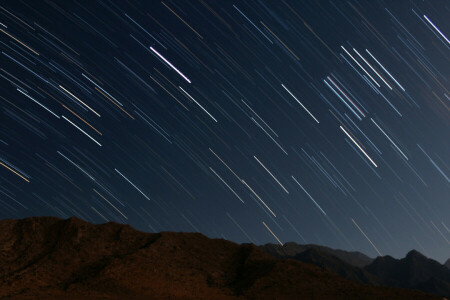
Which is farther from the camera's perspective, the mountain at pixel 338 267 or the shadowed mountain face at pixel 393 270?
the mountain at pixel 338 267

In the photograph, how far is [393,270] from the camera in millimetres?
122625

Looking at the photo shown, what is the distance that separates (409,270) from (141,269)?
114620mm

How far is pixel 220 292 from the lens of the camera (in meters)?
35.9

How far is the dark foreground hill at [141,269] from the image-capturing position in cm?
3306

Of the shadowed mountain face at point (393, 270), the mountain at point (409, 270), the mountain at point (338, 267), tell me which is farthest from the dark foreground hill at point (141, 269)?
the mountain at point (409, 270)

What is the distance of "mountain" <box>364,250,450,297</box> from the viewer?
110625mm

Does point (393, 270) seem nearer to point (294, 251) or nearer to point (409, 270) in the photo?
point (409, 270)

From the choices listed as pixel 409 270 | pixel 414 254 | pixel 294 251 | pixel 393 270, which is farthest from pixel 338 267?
pixel 294 251

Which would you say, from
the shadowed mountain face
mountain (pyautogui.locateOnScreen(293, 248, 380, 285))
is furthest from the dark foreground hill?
mountain (pyautogui.locateOnScreen(293, 248, 380, 285))

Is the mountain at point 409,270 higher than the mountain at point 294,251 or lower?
lower

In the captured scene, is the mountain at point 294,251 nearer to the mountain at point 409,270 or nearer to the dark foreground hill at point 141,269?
the mountain at point 409,270

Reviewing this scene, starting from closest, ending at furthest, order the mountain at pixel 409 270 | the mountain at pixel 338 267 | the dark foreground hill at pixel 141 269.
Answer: the dark foreground hill at pixel 141 269 → the mountain at pixel 338 267 → the mountain at pixel 409 270

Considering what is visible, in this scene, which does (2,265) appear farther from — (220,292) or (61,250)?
(220,292)

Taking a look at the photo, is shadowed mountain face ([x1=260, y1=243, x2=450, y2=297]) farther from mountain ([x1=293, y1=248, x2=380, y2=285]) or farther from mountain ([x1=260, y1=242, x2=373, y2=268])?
mountain ([x1=260, y1=242, x2=373, y2=268])
